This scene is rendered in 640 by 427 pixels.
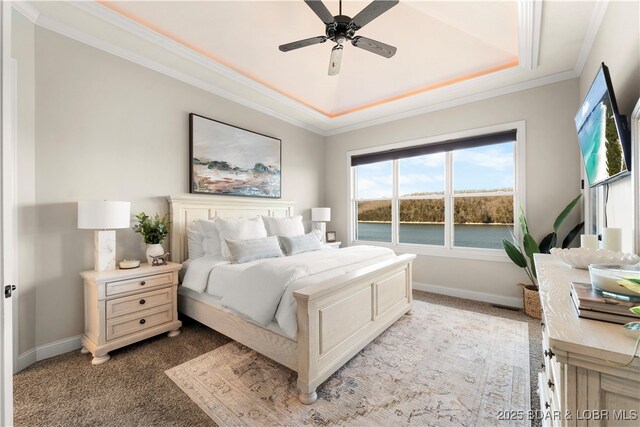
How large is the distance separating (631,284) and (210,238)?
3.02 metres

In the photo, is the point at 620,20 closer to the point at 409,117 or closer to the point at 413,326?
the point at 409,117

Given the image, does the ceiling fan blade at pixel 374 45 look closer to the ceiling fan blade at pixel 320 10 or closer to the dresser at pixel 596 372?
the ceiling fan blade at pixel 320 10

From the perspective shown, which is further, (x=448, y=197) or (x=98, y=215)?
(x=448, y=197)

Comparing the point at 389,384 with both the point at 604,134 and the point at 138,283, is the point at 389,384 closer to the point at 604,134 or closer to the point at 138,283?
the point at 604,134

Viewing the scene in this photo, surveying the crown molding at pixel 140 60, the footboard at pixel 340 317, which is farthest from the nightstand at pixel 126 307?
the crown molding at pixel 140 60

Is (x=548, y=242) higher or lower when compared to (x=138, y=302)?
higher

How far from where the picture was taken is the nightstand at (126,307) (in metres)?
2.15

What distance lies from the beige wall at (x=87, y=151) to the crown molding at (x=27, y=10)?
4.2 inches

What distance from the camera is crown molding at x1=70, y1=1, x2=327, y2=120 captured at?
84.5 inches

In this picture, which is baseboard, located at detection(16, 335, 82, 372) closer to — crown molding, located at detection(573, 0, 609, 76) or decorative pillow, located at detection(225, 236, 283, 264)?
decorative pillow, located at detection(225, 236, 283, 264)

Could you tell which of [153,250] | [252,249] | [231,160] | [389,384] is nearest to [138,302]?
[153,250]

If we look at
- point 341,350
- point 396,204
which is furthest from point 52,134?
point 396,204

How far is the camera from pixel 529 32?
2.34 m

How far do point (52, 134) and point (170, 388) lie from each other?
230cm
